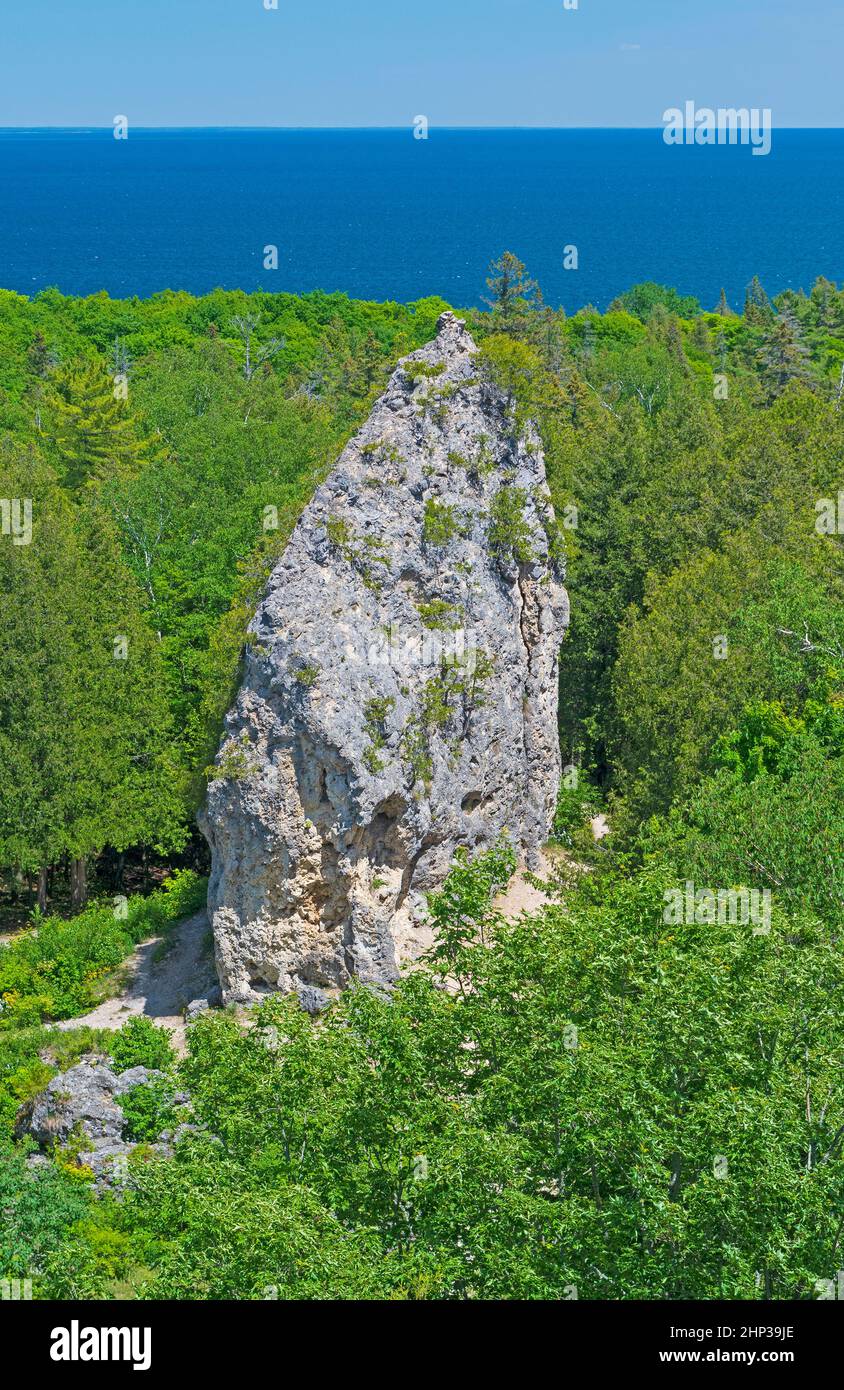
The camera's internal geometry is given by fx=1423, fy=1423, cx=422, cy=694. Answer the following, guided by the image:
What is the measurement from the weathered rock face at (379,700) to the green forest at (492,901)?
158 centimetres

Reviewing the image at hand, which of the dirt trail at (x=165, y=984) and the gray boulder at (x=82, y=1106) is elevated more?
the dirt trail at (x=165, y=984)

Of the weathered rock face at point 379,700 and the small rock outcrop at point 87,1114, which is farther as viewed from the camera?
the weathered rock face at point 379,700

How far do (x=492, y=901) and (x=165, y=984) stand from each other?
8.51 metres

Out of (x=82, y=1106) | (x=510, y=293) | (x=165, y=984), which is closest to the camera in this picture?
(x=82, y=1106)

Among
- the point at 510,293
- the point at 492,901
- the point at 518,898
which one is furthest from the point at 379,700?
the point at 510,293

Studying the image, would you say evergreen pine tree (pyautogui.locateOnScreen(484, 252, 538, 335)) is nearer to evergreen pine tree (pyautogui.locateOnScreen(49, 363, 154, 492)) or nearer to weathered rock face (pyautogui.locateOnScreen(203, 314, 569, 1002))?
evergreen pine tree (pyautogui.locateOnScreen(49, 363, 154, 492))

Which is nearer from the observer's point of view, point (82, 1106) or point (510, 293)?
point (82, 1106)

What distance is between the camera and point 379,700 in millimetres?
31125

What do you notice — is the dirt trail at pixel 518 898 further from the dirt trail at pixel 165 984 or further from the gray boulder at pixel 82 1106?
the gray boulder at pixel 82 1106

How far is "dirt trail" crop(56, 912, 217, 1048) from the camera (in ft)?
A: 112

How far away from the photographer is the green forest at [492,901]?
52.5ft

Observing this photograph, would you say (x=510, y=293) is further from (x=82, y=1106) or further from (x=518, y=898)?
(x=82, y=1106)

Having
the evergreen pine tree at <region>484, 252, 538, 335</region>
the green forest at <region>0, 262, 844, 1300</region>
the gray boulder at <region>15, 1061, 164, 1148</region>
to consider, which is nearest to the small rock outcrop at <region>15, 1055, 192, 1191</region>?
the gray boulder at <region>15, 1061, 164, 1148</region>

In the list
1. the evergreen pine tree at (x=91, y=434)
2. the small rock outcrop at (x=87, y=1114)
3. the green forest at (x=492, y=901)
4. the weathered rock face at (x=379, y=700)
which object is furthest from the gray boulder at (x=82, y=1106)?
the evergreen pine tree at (x=91, y=434)
